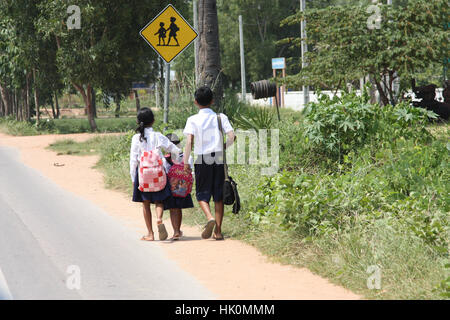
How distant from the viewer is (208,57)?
13.7m

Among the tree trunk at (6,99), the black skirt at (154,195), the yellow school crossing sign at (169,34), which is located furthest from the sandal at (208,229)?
→ the tree trunk at (6,99)

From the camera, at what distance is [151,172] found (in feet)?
25.2

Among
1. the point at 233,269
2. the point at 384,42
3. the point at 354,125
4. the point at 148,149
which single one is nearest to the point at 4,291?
the point at 233,269

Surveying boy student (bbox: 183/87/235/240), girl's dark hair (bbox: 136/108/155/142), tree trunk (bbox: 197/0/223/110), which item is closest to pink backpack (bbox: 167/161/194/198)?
boy student (bbox: 183/87/235/240)

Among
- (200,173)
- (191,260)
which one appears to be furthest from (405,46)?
(191,260)

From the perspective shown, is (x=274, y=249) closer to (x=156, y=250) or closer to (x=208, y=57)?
(x=156, y=250)

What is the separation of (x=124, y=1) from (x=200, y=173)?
73.0 feet

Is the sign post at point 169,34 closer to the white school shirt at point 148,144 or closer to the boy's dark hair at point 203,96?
the boy's dark hair at point 203,96

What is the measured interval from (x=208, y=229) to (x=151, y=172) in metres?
0.99

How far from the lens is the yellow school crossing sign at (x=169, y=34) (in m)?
11.6

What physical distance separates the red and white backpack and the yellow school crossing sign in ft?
13.9

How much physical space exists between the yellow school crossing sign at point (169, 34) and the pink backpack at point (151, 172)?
167 inches

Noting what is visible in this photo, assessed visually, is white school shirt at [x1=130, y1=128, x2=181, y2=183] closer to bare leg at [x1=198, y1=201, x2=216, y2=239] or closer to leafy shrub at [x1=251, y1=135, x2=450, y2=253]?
bare leg at [x1=198, y1=201, x2=216, y2=239]

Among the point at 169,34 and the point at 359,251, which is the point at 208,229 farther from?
the point at 169,34
